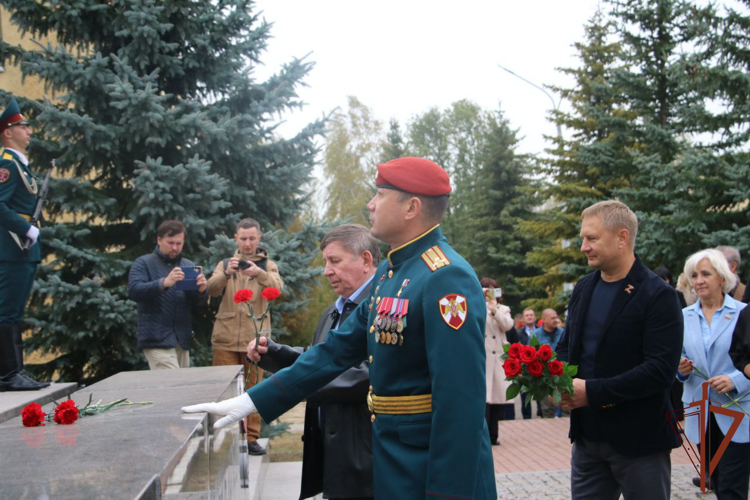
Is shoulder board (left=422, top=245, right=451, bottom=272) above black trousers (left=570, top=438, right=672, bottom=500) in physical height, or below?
above

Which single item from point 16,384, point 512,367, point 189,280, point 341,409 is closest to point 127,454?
point 341,409

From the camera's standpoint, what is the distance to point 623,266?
3842 millimetres

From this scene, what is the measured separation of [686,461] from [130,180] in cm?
742

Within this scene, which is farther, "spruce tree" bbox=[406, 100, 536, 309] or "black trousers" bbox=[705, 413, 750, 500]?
"spruce tree" bbox=[406, 100, 536, 309]

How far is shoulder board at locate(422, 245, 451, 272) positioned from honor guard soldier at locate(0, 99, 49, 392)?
12.3 ft

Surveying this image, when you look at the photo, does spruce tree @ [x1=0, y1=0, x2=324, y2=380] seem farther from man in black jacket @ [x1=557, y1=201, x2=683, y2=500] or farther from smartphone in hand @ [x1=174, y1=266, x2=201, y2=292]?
man in black jacket @ [x1=557, y1=201, x2=683, y2=500]

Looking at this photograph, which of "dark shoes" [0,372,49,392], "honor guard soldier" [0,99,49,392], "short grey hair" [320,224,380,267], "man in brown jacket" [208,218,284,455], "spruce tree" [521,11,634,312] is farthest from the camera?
"spruce tree" [521,11,634,312]

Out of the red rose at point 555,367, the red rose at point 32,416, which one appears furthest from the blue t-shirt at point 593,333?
the red rose at point 32,416

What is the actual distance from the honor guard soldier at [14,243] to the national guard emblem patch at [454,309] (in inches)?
154

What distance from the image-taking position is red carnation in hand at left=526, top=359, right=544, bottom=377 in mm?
3436

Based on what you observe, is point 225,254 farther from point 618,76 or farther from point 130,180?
point 618,76

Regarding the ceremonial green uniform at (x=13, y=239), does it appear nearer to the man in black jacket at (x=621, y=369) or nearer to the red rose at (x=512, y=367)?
the red rose at (x=512, y=367)

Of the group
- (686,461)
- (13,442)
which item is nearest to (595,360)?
(13,442)

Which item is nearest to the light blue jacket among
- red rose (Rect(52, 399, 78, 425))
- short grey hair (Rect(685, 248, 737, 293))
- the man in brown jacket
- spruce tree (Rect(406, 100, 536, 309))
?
short grey hair (Rect(685, 248, 737, 293))
